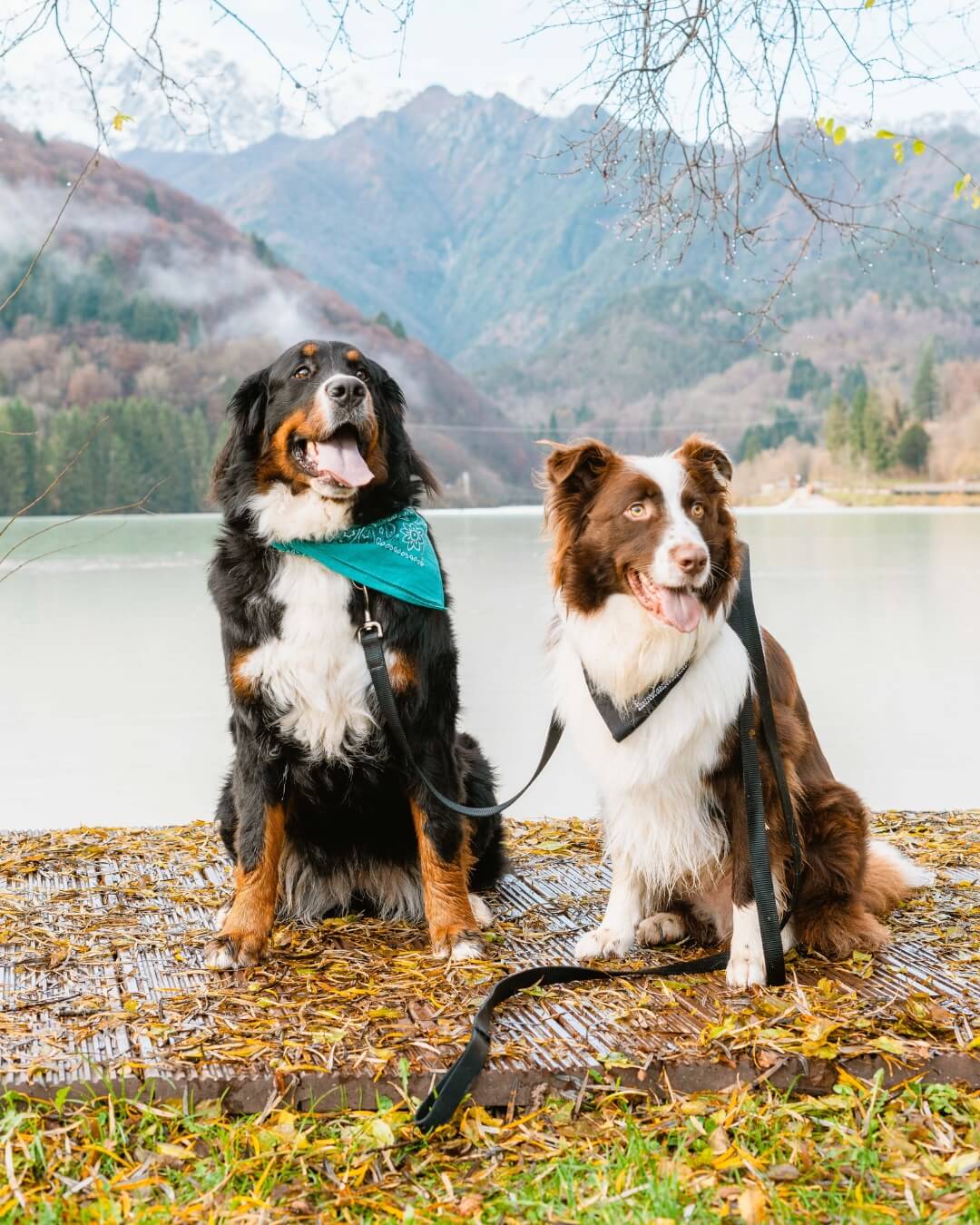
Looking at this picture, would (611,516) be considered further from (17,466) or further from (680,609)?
(17,466)

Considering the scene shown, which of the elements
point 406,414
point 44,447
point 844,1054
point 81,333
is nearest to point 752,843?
point 844,1054

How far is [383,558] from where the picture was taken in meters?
→ 3.05

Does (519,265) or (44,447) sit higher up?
Answer: (519,265)

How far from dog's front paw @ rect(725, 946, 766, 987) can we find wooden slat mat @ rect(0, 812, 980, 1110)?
0.04m

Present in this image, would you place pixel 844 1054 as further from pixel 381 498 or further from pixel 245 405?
pixel 245 405

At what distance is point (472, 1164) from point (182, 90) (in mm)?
3538

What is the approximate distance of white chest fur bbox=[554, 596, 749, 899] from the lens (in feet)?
9.25

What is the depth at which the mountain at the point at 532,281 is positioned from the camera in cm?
6362

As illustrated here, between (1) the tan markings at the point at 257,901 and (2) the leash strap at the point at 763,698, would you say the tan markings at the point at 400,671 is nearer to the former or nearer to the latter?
(1) the tan markings at the point at 257,901

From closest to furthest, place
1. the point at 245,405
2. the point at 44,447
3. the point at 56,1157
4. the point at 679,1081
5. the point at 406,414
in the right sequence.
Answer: the point at 56,1157 → the point at 679,1081 → the point at 245,405 → the point at 406,414 → the point at 44,447

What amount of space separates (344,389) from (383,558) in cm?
46

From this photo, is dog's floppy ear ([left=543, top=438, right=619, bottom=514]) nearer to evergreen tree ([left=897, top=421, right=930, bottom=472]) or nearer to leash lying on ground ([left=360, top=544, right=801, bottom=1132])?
leash lying on ground ([left=360, top=544, right=801, bottom=1132])

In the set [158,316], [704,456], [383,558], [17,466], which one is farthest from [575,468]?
[158,316]

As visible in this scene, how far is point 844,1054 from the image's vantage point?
2.43 m
